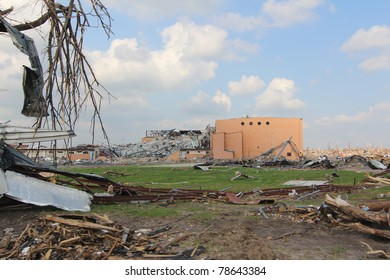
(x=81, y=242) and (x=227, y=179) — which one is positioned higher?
(x=81, y=242)

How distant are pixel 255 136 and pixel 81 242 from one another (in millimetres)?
41250

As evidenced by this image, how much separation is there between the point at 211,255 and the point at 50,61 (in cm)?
440

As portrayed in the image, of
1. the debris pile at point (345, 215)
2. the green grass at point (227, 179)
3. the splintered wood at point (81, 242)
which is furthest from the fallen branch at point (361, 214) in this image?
the green grass at point (227, 179)

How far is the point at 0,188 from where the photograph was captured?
7.20 m

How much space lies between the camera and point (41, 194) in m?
7.54

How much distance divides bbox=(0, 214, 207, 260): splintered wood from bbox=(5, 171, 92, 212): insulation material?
130 centimetres

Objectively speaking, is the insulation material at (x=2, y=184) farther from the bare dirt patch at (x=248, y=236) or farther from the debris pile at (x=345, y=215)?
the debris pile at (x=345, y=215)

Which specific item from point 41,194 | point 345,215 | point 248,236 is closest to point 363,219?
point 345,215

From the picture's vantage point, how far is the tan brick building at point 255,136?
45188 millimetres

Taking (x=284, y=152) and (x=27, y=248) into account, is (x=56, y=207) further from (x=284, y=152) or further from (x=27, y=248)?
(x=284, y=152)

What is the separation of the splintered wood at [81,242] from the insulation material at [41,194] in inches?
51.3

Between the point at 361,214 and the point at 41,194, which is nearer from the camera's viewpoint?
the point at 361,214

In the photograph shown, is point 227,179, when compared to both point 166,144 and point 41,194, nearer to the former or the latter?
point 41,194

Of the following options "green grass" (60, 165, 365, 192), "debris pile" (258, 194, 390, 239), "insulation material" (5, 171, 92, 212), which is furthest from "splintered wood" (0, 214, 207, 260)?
"green grass" (60, 165, 365, 192)
